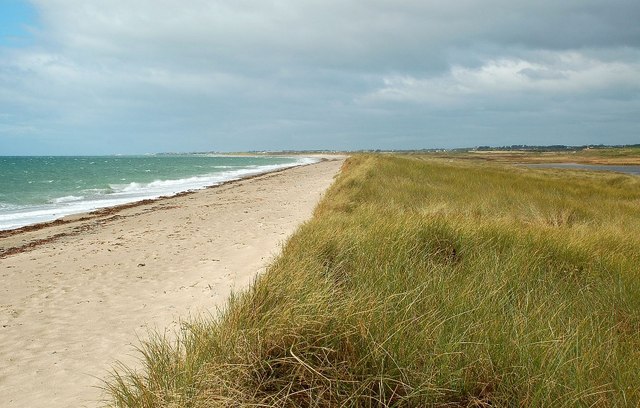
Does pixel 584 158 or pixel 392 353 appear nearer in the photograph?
pixel 392 353

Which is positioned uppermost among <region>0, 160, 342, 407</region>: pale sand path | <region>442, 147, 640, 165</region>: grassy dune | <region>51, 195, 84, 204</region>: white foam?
<region>442, 147, 640, 165</region>: grassy dune

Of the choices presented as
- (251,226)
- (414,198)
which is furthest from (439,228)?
(251,226)

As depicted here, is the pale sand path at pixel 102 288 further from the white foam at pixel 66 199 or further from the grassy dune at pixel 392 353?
the white foam at pixel 66 199

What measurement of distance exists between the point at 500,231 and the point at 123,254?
8542 mm

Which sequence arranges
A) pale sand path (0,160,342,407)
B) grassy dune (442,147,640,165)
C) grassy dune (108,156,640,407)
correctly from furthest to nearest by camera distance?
grassy dune (442,147,640,165) → pale sand path (0,160,342,407) → grassy dune (108,156,640,407)

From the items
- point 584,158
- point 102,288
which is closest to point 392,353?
point 102,288

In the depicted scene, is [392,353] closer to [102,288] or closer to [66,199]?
[102,288]

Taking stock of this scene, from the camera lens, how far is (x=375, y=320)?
2.83 metres

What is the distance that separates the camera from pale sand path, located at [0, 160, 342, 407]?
4863mm

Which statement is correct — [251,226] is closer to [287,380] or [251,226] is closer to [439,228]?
[439,228]

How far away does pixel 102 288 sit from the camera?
7.89m

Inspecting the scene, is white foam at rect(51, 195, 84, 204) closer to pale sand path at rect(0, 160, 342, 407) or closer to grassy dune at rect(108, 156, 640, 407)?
pale sand path at rect(0, 160, 342, 407)

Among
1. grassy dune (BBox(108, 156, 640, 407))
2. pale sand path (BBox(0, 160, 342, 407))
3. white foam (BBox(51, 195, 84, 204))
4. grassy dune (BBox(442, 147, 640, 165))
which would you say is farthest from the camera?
grassy dune (BBox(442, 147, 640, 165))

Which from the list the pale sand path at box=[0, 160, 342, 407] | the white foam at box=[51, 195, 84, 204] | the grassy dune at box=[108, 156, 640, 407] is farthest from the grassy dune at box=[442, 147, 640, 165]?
the grassy dune at box=[108, 156, 640, 407]
